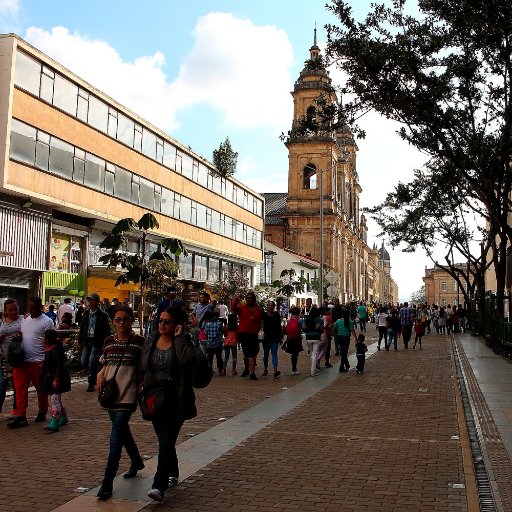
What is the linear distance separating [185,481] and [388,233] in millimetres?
36152

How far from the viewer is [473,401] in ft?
38.4

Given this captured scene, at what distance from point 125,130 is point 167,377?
2817 cm

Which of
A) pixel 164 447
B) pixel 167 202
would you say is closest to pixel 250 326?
pixel 164 447

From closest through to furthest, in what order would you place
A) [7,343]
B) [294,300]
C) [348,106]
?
1. [7,343]
2. [348,106]
3. [294,300]

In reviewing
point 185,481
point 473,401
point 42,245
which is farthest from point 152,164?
point 185,481

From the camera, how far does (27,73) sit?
24.6 metres

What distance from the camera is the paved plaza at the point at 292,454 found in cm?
570

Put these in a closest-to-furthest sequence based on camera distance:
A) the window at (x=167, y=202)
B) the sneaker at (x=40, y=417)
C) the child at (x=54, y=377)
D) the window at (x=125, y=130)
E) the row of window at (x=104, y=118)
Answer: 1. the child at (x=54, y=377)
2. the sneaker at (x=40, y=417)
3. the row of window at (x=104, y=118)
4. the window at (x=125, y=130)
5. the window at (x=167, y=202)

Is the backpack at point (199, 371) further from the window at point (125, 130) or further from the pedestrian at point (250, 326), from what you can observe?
the window at point (125, 130)

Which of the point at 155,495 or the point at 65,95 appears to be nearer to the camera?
the point at 155,495

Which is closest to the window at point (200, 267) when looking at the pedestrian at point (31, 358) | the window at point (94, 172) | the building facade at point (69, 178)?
the building facade at point (69, 178)

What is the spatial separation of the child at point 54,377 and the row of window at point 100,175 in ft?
54.8

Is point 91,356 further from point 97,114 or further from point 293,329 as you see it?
point 97,114

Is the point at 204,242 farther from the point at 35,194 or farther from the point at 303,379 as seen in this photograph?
the point at 303,379
